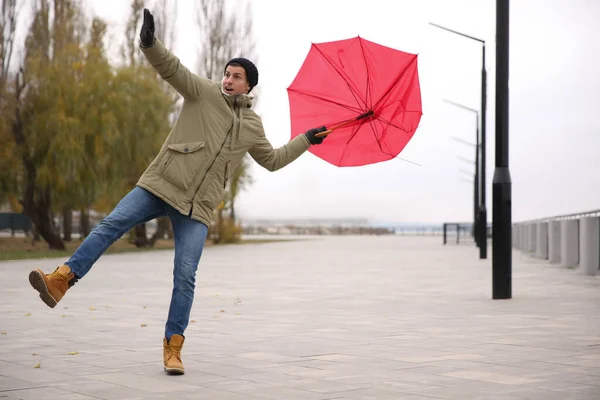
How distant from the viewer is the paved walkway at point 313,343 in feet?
18.3

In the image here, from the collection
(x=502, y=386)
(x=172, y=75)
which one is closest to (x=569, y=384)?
(x=502, y=386)

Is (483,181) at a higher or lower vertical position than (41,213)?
higher

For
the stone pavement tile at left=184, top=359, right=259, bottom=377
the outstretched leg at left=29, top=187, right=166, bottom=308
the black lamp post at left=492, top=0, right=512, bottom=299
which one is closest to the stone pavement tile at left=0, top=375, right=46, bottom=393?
the outstretched leg at left=29, top=187, right=166, bottom=308

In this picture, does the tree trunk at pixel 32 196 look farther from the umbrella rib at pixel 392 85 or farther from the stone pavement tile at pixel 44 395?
the stone pavement tile at pixel 44 395

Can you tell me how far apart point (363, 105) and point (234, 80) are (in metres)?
1.54

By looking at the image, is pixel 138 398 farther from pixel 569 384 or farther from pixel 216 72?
pixel 216 72

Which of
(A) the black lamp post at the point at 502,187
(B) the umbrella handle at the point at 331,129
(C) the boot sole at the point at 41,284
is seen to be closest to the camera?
(C) the boot sole at the point at 41,284

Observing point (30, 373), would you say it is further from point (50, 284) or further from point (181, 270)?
point (181, 270)

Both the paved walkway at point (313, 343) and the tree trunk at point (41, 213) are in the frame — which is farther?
the tree trunk at point (41, 213)

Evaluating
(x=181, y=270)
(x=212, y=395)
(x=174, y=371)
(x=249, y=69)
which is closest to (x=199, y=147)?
(x=249, y=69)

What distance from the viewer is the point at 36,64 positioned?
95.5 feet

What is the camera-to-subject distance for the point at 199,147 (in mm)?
6105

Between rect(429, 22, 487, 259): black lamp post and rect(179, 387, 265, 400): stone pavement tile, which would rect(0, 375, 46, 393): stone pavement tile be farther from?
rect(429, 22, 487, 259): black lamp post

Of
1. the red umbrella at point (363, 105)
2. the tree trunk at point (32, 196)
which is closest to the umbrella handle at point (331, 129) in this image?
the red umbrella at point (363, 105)
